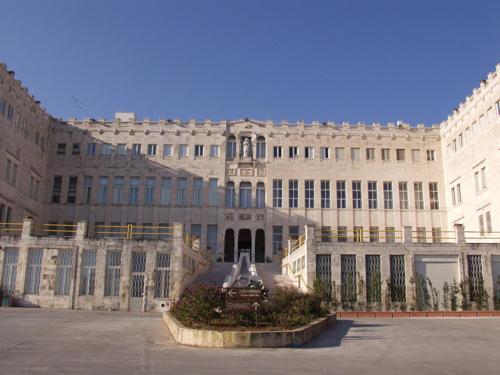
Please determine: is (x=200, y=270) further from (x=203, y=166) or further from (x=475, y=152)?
(x=475, y=152)

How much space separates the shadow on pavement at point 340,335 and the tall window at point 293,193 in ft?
95.2

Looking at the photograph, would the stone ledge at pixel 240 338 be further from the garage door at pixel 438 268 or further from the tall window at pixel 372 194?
the tall window at pixel 372 194

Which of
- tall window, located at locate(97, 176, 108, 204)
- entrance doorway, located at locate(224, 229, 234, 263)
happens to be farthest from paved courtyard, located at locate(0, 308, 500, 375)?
tall window, located at locate(97, 176, 108, 204)

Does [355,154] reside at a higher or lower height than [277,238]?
higher

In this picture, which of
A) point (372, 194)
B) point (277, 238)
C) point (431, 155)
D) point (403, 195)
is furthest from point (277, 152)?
point (431, 155)

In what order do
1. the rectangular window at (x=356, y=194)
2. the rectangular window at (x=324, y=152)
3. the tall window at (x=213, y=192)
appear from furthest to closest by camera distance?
the rectangular window at (x=324, y=152), the rectangular window at (x=356, y=194), the tall window at (x=213, y=192)

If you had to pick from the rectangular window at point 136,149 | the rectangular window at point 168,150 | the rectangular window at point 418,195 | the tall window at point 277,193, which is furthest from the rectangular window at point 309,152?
the rectangular window at point 136,149

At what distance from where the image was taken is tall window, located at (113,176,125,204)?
49.9m

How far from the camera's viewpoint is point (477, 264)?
3108 centimetres

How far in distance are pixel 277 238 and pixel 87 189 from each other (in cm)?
1838

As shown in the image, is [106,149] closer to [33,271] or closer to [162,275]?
[33,271]

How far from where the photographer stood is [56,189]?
50.1 meters

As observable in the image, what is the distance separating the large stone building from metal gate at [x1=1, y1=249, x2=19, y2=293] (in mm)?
17183

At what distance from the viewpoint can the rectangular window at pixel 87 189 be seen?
4991 cm
